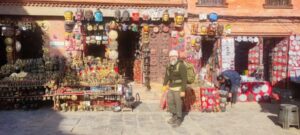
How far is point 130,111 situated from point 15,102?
396 cm

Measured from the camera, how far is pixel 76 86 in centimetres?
1141

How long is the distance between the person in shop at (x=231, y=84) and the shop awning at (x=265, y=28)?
135 inches

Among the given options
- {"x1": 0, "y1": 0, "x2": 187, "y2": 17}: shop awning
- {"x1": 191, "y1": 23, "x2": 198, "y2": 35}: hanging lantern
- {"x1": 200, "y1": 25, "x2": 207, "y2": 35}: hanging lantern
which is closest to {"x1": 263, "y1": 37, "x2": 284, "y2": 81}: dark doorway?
{"x1": 200, "y1": 25, "x2": 207, "y2": 35}: hanging lantern

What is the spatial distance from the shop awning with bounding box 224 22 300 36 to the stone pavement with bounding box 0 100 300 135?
200 inches

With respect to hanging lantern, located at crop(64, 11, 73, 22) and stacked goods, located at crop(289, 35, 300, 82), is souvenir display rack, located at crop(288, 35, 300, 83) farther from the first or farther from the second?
hanging lantern, located at crop(64, 11, 73, 22)

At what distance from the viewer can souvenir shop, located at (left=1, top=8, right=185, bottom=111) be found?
37.4 feet

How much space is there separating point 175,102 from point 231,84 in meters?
3.86

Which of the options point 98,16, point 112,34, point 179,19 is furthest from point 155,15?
point 98,16

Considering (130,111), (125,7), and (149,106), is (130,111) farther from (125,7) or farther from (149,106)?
(125,7)

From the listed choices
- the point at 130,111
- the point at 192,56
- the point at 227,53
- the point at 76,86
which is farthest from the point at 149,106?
the point at 227,53

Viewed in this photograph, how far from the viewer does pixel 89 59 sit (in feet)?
41.2

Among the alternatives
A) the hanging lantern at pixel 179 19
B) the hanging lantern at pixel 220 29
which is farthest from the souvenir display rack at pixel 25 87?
the hanging lantern at pixel 220 29

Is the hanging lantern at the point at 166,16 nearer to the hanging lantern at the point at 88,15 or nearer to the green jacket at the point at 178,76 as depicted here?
the hanging lantern at the point at 88,15

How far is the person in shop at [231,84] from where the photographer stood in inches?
506
